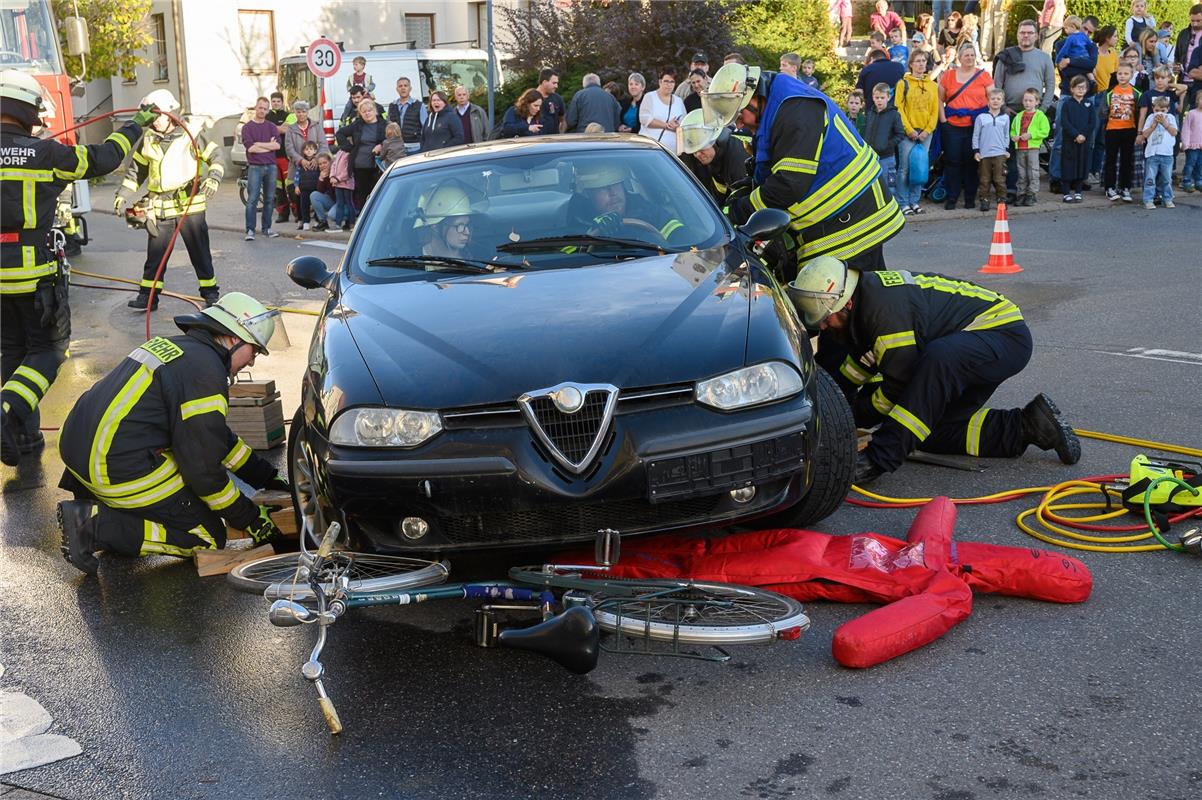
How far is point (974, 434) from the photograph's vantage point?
243 inches

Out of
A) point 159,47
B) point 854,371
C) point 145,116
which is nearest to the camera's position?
point 854,371

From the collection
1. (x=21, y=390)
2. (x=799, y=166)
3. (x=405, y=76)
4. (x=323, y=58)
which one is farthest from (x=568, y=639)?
(x=405, y=76)

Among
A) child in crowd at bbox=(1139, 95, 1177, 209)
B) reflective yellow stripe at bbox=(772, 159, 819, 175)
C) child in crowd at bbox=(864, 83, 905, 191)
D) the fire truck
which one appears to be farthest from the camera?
child in crowd at bbox=(1139, 95, 1177, 209)

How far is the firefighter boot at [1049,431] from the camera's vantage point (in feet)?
19.5

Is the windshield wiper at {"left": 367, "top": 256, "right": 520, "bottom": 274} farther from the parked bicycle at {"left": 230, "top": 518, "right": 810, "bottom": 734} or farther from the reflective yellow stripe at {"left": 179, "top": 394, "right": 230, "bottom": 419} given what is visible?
the parked bicycle at {"left": 230, "top": 518, "right": 810, "bottom": 734}

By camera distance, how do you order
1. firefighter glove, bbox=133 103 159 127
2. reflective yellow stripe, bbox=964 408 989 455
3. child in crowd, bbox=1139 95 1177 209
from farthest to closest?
child in crowd, bbox=1139 95 1177 209 < firefighter glove, bbox=133 103 159 127 < reflective yellow stripe, bbox=964 408 989 455

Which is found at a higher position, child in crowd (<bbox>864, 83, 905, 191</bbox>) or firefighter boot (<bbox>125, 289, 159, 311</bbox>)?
child in crowd (<bbox>864, 83, 905, 191</bbox>)

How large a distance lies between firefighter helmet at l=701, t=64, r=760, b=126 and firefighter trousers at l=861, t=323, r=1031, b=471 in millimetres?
1854

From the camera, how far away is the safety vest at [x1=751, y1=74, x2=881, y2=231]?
693cm

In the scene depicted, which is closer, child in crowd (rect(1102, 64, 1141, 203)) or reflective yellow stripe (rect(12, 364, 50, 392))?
reflective yellow stripe (rect(12, 364, 50, 392))

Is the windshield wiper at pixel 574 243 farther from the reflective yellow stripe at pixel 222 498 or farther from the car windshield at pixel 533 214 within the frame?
the reflective yellow stripe at pixel 222 498

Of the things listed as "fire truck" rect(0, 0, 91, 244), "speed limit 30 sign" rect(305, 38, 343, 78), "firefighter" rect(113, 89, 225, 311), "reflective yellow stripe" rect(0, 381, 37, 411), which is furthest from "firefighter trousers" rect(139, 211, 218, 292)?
"speed limit 30 sign" rect(305, 38, 343, 78)

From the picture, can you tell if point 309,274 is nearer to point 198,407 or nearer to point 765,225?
point 198,407

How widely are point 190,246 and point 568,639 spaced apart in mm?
8740
